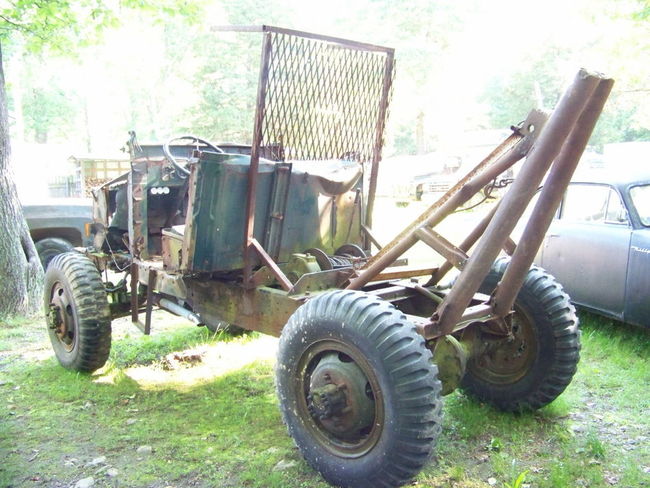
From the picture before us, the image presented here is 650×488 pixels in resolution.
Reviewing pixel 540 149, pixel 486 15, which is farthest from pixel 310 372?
pixel 486 15

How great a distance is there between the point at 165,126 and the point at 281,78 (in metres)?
34.3

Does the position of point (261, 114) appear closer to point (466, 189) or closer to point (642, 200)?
point (466, 189)

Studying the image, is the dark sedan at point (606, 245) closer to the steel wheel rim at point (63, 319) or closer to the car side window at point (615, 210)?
the car side window at point (615, 210)

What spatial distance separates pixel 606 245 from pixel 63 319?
508 centimetres

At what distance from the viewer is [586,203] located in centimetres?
638

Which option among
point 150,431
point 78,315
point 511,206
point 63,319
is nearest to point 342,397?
point 511,206

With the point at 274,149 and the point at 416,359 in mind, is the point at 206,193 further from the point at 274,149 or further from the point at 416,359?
the point at 416,359

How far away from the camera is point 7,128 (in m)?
7.32

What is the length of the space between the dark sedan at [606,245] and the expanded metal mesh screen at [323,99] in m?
2.65

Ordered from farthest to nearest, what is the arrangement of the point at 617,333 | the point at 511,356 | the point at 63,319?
1. the point at 617,333
2. the point at 63,319
3. the point at 511,356

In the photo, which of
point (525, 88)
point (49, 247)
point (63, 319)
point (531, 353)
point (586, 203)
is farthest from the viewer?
point (525, 88)

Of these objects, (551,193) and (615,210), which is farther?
(615,210)

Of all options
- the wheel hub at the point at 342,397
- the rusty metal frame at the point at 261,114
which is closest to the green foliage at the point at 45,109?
the rusty metal frame at the point at 261,114

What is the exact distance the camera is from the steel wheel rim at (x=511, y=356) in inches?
156
